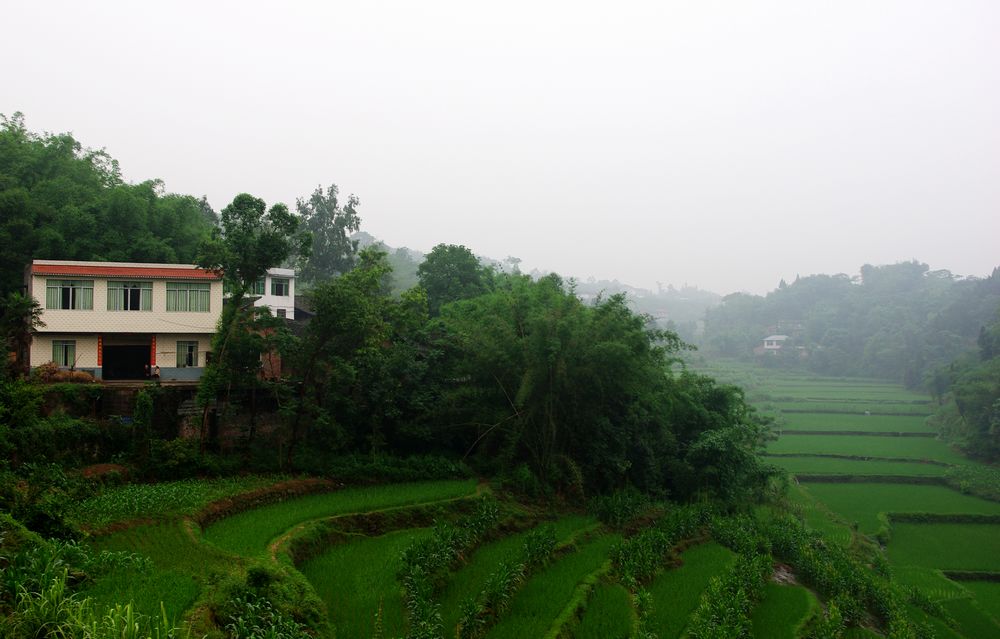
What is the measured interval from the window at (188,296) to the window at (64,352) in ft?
10.2

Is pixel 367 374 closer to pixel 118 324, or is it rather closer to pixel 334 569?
pixel 334 569

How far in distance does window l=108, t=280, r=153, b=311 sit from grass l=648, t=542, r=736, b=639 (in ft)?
58.6

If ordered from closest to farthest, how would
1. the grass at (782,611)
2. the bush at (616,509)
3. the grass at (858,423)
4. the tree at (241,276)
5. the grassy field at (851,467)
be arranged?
the grass at (782,611), the tree at (241,276), the bush at (616,509), the grassy field at (851,467), the grass at (858,423)

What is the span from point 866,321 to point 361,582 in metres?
86.5

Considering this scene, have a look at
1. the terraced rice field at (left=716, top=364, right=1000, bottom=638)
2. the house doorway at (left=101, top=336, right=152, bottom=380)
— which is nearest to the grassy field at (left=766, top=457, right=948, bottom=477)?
the terraced rice field at (left=716, top=364, right=1000, bottom=638)

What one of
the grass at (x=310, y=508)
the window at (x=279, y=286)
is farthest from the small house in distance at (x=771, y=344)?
the grass at (x=310, y=508)

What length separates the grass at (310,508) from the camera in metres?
11.2

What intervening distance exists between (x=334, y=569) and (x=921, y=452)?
3631 centimetres

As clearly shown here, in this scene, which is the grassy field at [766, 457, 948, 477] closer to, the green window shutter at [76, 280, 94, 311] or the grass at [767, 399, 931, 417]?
the grass at [767, 399, 931, 417]

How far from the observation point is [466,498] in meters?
15.7

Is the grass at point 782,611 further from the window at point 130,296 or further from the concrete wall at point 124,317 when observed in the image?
the window at point 130,296

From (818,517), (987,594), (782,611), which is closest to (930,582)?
(987,594)

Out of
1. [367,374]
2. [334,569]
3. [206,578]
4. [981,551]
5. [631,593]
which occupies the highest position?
[367,374]

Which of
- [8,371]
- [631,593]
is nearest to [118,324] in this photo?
[8,371]
